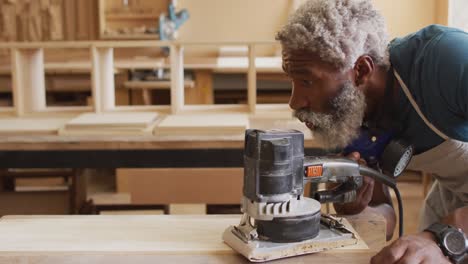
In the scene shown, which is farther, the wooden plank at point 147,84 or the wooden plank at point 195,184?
the wooden plank at point 147,84

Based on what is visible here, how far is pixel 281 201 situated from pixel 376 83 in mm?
613

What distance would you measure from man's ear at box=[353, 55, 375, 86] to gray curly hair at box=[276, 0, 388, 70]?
0.02 metres

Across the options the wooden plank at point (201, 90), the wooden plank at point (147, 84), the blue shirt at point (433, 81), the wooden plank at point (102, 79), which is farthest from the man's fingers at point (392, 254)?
the wooden plank at point (201, 90)

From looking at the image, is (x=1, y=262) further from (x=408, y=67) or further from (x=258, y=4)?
(x=258, y=4)

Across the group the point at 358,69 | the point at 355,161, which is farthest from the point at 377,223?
the point at 358,69

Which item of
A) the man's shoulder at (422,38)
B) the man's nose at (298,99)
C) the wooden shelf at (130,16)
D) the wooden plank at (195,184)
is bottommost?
the wooden plank at (195,184)

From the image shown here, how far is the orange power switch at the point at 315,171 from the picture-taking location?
4.16ft

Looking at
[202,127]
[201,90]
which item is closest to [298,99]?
[202,127]

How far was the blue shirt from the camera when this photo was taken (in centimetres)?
140

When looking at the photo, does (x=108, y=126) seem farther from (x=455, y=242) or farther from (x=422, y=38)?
(x=455, y=242)

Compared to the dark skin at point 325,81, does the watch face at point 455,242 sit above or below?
below

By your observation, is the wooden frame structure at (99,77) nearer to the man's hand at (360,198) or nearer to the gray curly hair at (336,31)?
the gray curly hair at (336,31)

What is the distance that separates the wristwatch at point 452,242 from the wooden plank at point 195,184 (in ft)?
6.17

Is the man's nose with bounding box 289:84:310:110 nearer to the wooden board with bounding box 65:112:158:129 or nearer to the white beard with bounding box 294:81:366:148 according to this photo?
the white beard with bounding box 294:81:366:148
